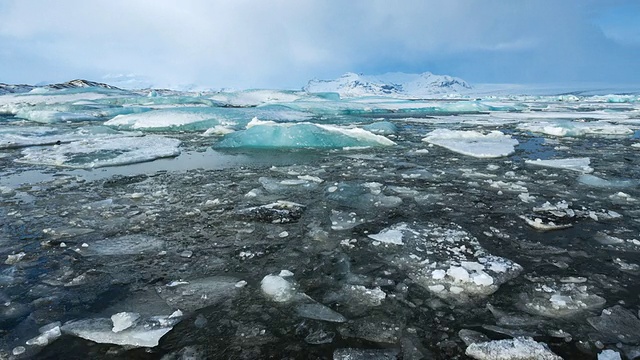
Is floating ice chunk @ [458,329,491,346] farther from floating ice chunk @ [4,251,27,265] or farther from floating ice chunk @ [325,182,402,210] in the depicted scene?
floating ice chunk @ [4,251,27,265]

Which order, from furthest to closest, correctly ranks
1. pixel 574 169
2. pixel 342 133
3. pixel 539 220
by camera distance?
pixel 342 133
pixel 574 169
pixel 539 220

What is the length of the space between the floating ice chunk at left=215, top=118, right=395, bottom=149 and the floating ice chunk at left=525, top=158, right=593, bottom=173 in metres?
2.64

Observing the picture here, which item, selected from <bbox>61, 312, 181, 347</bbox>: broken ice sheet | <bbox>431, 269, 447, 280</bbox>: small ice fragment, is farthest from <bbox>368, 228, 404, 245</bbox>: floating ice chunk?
<bbox>61, 312, 181, 347</bbox>: broken ice sheet

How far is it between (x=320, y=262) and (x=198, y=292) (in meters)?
0.74

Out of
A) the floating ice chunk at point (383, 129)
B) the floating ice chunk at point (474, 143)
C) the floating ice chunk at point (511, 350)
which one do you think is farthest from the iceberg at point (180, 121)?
the floating ice chunk at point (511, 350)

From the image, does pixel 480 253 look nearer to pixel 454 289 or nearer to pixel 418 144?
pixel 454 289

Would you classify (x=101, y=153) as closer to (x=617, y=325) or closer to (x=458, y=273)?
(x=458, y=273)

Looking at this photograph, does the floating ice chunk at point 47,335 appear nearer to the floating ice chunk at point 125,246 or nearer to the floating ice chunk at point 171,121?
the floating ice chunk at point 125,246

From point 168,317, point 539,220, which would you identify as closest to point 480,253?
point 539,220

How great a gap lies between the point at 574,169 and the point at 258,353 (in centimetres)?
502

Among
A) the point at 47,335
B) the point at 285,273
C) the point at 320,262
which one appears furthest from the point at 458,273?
the point at 47,335

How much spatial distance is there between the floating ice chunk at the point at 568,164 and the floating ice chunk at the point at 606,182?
0.52 m

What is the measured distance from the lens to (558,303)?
176 cm

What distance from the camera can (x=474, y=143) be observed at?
6746 millimetres
